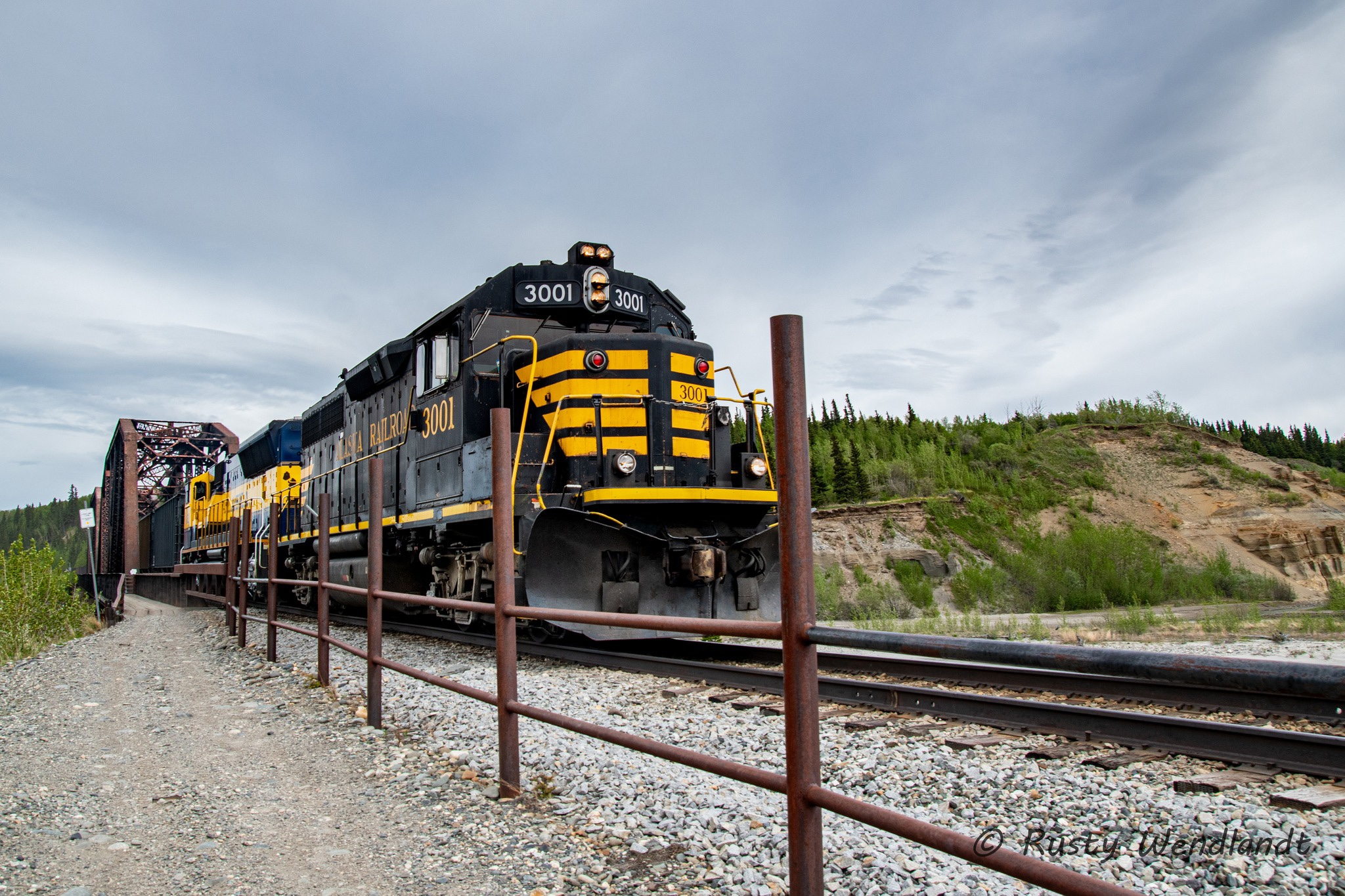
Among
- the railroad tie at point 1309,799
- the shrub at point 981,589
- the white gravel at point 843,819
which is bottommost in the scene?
the shrub at point 981,589

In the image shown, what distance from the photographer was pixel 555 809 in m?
3.45

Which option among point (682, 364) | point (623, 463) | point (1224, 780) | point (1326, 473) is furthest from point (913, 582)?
point (1326, 473)

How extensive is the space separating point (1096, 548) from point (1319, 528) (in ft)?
32.2

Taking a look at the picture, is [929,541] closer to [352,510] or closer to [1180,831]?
[352,510]

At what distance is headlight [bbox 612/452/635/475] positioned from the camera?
23.9 feet

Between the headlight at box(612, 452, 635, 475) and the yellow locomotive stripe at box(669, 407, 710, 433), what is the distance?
0.66 meters

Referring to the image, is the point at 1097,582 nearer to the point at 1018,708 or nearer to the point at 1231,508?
the point at 1231,508

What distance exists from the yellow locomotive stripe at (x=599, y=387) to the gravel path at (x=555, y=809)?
2.94 meters

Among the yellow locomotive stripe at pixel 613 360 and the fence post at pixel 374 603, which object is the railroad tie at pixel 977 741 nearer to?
the fence post at pixel 374 603

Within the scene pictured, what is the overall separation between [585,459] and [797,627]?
560 centimetres

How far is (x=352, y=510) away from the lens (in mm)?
11133

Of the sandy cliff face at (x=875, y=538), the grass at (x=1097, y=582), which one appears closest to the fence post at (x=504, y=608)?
the grass at (x=1097, y=582)

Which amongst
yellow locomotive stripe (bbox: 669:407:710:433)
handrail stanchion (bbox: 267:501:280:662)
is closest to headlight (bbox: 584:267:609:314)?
yellow locomotive stripe (bbox: 669:407:710:433)

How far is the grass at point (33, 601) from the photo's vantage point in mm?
12399
